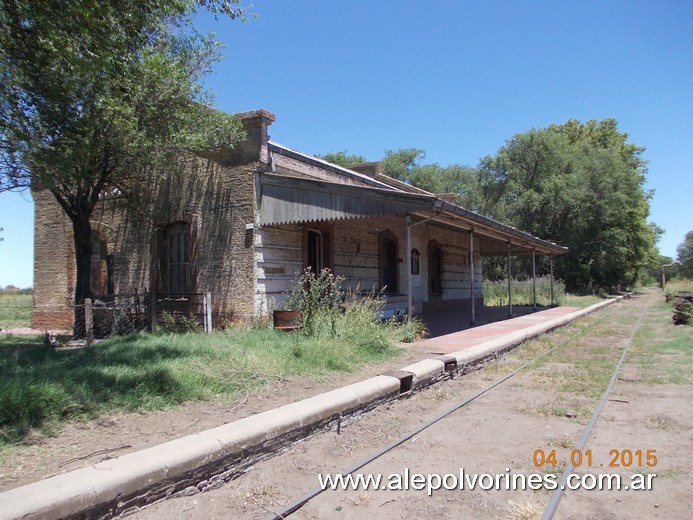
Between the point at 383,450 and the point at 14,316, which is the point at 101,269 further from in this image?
the point at 383,450

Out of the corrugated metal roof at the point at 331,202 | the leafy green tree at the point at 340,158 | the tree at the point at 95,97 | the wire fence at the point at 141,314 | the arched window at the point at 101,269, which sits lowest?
the wire fence at the point at 141,314

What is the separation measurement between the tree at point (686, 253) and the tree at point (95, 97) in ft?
296

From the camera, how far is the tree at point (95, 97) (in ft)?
23.8

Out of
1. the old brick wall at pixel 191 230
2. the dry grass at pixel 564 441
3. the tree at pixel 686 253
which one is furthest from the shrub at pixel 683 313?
the tree at pixel 686 253

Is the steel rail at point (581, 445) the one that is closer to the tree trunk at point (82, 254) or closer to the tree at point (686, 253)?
the tree trunk at point (82, 254)

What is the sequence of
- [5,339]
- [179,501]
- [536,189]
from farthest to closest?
[536,189] < [5,339] < [179,501]

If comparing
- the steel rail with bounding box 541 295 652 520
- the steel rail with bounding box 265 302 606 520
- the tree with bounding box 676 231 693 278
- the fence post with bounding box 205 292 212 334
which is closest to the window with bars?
the fence post with bounding box 205 292 212 334

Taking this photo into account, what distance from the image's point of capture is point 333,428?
541cm

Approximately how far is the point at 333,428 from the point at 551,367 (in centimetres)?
523

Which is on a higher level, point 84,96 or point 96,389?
point 84,96

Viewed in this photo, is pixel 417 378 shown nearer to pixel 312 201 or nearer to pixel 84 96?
pixel 312 201

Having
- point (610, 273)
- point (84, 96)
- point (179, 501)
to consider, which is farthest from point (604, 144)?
point (179, 501)

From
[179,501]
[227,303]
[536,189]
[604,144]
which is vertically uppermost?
[604,144]

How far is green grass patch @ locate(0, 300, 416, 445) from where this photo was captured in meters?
4.67
